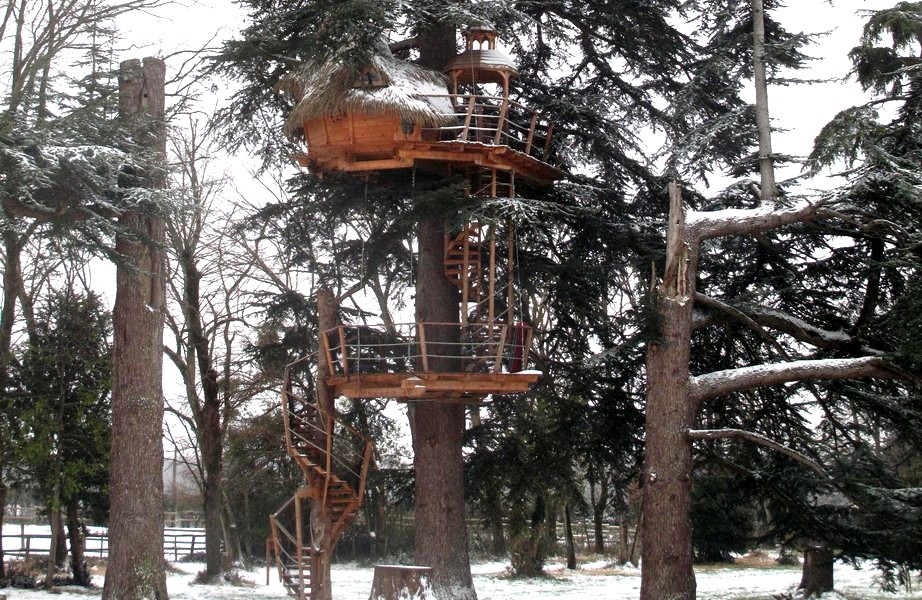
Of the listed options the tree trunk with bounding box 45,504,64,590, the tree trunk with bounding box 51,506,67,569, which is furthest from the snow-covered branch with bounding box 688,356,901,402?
the tree trunk with bounding box 51,506,67,569

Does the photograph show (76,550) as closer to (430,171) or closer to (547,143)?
(430,171)

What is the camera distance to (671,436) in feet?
43.0

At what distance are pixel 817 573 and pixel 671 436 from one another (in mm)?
6110

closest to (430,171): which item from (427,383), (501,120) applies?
(501,120)

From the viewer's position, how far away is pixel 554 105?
639 inches

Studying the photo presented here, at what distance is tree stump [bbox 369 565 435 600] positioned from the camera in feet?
41.0

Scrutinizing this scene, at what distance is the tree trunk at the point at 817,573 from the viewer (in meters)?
17.1

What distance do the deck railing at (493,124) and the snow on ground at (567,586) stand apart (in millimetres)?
8246

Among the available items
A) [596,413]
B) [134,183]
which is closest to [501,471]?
[596,413]

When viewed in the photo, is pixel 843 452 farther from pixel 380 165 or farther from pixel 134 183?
pixel 134 183

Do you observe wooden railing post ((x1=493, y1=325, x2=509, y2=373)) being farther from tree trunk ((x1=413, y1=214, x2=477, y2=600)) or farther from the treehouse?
tree trunk ((x1=413, y1=214, x2=477, y2=600))

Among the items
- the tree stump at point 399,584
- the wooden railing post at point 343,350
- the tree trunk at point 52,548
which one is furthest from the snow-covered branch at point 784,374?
the tree trunk at point 52,548

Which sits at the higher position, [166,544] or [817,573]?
[817,573]

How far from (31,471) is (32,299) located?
160 inches
